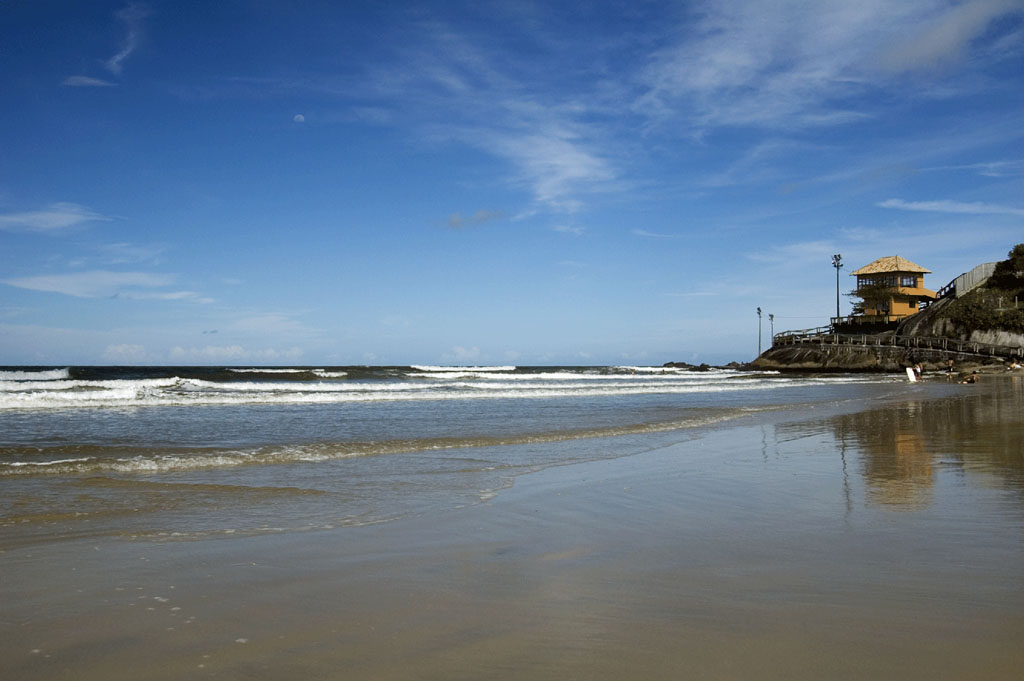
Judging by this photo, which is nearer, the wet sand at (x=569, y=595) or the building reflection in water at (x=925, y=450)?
the wet sand at (x=569, y=595)

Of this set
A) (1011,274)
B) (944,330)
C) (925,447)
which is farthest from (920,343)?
(925,447)

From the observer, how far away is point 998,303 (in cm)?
5747

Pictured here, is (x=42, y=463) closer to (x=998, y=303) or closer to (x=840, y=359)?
(x=840, y=359)

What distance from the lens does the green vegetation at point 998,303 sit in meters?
55.2

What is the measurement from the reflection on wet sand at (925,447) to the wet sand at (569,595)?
0.20 m

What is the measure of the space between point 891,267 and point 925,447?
73.0 metres

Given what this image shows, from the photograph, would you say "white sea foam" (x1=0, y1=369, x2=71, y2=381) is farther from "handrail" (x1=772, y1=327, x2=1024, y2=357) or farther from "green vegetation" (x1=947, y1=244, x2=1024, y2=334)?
"green vegetation" (x1=947, y1=244, x2=1024, y2=334)

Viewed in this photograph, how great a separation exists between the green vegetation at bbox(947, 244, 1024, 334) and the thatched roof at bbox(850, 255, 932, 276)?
1033 centimetres

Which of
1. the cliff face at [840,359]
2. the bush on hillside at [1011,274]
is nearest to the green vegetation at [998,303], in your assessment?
the bush on hillside at [1011,274]

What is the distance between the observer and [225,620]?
3.39m

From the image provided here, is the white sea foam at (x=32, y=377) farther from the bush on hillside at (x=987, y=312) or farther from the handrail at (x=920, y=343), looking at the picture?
the bush on hillside at (x=987, y=312)

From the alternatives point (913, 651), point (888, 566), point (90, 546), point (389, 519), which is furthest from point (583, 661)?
point (90, 546)

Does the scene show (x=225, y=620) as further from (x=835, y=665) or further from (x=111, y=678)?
(x=835, y=665)

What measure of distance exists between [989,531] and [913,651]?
9.03ft
